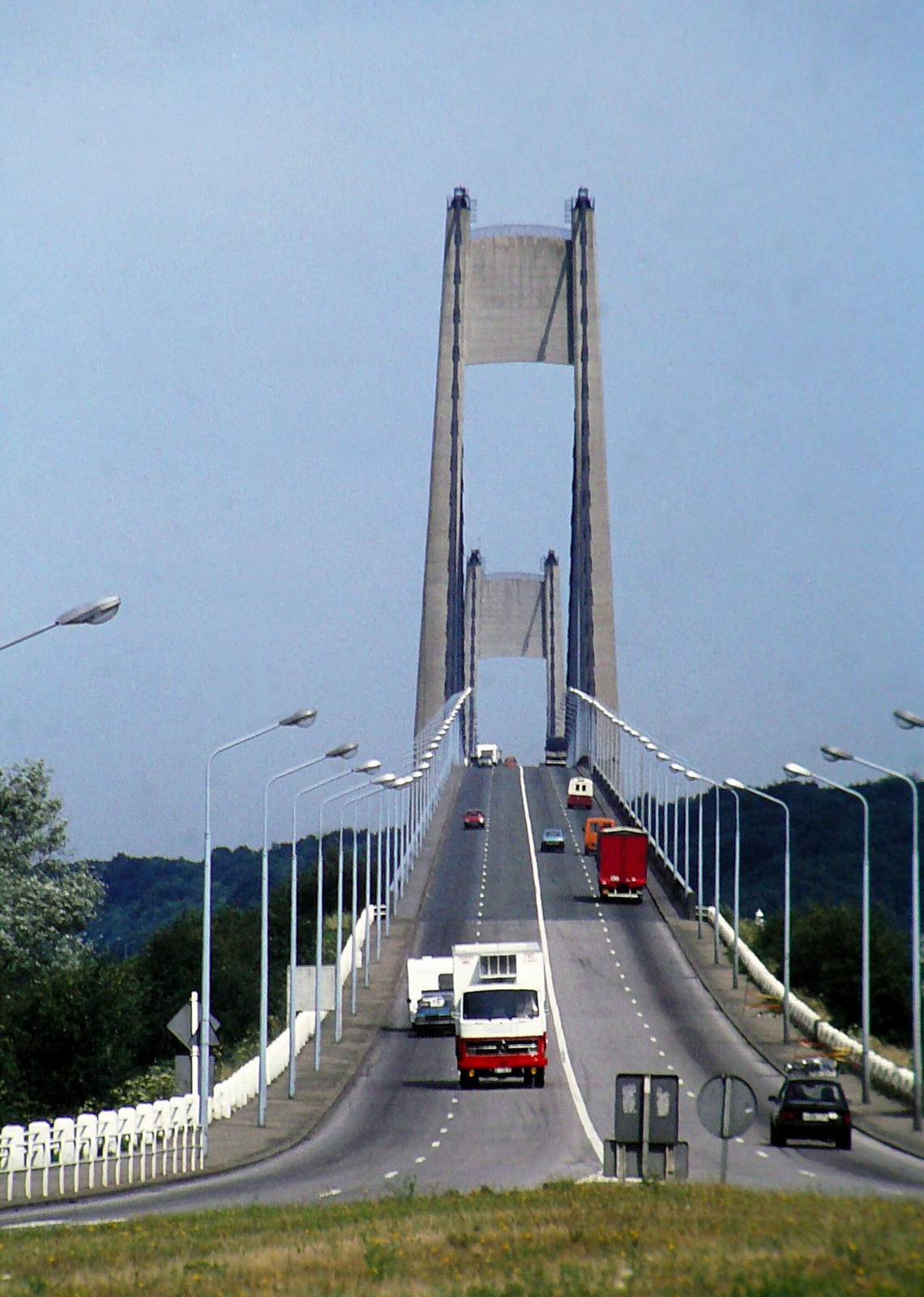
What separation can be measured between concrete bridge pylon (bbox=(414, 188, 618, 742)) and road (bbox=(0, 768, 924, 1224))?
3065 cm

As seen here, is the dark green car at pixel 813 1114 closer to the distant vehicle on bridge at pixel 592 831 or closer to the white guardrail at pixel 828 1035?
the white guardrail at pixel 828 1035

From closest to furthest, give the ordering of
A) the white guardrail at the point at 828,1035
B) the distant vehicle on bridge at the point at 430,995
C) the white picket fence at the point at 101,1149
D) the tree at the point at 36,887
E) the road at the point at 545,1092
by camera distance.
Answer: the road at the point at 545,1092
the white picket fence at the point at 101,1149
the white guardrail at the point at 828,1035
the distant vehicle on bridge at the point at 430,995
the tree at the point at 36,887

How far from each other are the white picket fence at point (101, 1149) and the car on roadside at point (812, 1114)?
916 cm

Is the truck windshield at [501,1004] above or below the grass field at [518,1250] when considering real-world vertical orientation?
above

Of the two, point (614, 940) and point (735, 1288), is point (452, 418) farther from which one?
point (735, 1288)

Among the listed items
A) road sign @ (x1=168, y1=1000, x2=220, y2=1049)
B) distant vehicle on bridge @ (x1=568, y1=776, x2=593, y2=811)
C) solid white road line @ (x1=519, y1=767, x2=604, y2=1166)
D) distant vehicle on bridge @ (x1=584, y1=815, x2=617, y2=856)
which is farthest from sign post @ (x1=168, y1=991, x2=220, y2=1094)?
distant vehicle on bridge @ (x1=568, y1=776, x2=593, y2=811)

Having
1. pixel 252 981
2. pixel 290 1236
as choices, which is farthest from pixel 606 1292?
pixel 252 981

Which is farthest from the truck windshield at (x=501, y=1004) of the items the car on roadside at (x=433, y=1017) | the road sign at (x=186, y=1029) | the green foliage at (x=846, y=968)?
the green foliage at (x=846, y=968)

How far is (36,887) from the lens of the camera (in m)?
72.3

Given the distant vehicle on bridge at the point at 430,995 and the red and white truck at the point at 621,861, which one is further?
the red and white truck at the point at 621,861

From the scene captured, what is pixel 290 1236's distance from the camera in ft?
57.6

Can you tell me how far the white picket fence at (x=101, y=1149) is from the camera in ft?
91.5

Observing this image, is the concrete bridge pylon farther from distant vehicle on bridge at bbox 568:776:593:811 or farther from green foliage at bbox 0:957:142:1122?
green foliage at bbox 0:957:142:1122

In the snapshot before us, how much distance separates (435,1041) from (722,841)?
359 ft
